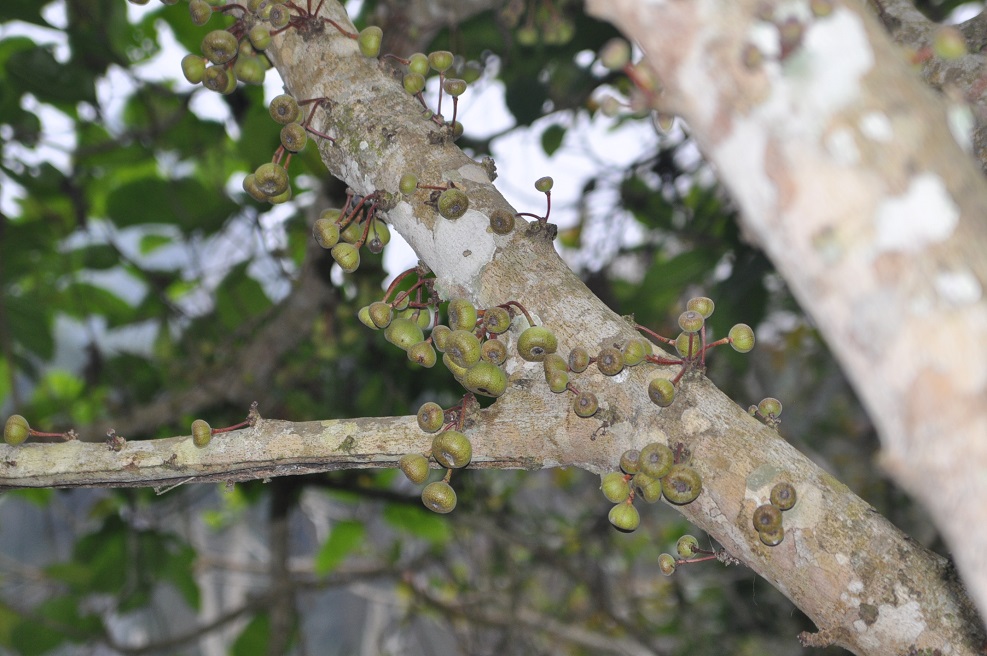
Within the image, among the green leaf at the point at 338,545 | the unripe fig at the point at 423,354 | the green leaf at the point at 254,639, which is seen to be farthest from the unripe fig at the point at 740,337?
the green leaf at the point at 254,639

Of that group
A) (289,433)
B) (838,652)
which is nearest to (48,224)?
(289,433)

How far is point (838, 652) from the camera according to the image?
362 centimetres

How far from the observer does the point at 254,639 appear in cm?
372

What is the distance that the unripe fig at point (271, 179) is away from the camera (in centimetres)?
135

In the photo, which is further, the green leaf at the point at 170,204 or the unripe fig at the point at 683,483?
the green leaf at the point at 170,204

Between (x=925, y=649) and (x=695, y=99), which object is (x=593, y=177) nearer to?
(x=925, y=649)

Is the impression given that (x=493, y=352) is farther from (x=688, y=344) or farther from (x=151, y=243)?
(x=151, y=243)

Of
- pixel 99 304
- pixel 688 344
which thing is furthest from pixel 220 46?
pixel 99 304

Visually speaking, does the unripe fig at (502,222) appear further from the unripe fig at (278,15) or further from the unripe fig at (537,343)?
the unripe fig at (278,15)

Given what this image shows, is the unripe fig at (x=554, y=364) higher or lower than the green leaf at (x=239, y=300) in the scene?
higher

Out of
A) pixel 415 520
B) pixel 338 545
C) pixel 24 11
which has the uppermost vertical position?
pixel 24 11

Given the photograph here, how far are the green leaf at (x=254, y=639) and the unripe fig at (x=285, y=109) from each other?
288 cm

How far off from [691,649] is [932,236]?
14.9 ft

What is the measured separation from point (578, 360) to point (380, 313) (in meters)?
0.36
